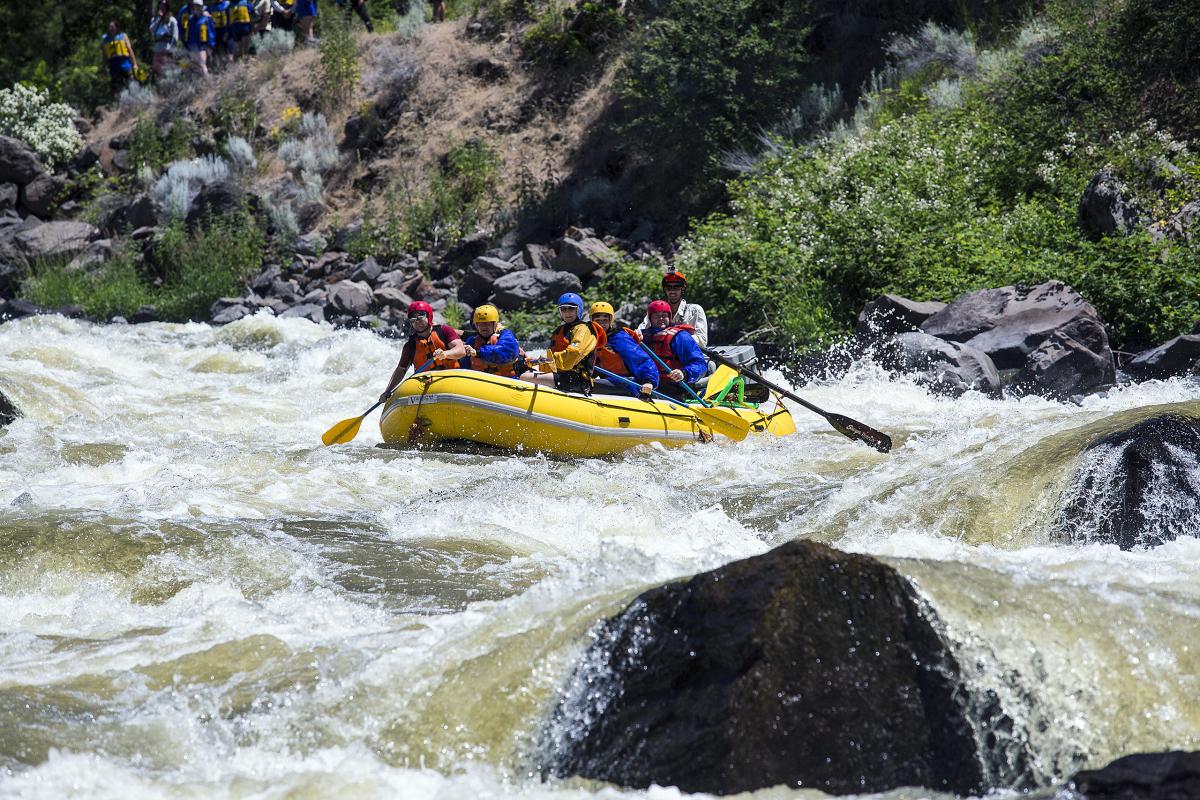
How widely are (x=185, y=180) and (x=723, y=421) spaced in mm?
15029

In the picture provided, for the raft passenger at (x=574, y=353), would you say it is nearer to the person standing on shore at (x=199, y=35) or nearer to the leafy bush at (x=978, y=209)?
the leafy bush at (x=978, y=209)

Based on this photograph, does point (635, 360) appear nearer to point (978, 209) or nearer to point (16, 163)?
point (978, 209)

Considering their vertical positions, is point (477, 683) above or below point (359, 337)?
above

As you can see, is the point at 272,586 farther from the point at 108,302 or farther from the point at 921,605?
the point at 108,302

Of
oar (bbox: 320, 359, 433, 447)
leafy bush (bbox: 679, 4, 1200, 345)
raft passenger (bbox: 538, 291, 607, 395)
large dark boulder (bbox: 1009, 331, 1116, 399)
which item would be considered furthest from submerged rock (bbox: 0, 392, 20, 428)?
large dark boulder (bbox: 1009, 331, 1116, 399)

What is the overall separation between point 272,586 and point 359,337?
372 inches

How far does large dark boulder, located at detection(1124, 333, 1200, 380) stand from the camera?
9.09 m

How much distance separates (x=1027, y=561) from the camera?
4.93 m

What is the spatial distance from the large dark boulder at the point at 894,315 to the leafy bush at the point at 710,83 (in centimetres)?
531

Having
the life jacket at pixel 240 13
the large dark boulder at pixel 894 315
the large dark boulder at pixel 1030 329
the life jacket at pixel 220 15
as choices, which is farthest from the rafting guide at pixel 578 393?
the life jacket at pixel 220 15

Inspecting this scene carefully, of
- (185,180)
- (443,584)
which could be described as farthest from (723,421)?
(185,180)

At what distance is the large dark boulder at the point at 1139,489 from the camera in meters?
5.37

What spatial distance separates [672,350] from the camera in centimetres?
928

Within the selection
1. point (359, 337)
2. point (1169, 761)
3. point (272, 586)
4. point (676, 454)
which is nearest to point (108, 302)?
point (359, 337)
